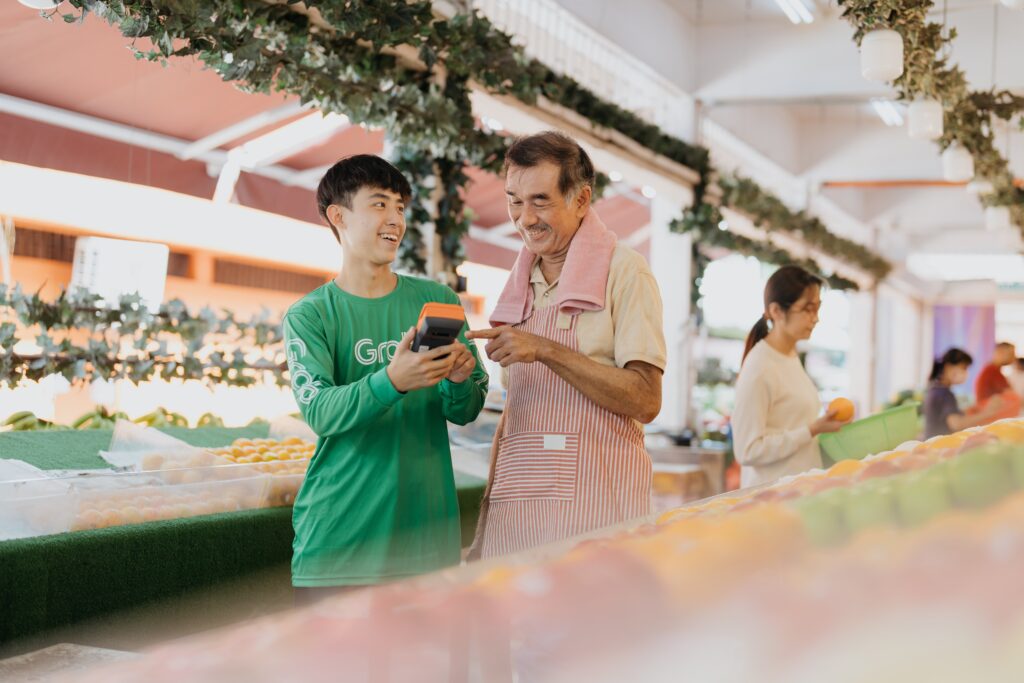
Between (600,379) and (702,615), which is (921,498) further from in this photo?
(600,379)

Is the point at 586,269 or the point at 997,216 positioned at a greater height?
the point at 997,216

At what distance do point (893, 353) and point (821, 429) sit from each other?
21.0m

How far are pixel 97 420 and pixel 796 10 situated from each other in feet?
22.2

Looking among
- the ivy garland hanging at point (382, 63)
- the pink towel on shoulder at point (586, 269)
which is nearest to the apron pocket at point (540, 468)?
the pink towel on shoulder at point (586, 269)

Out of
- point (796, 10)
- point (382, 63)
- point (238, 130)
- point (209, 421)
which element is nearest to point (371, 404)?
point (209, 421)

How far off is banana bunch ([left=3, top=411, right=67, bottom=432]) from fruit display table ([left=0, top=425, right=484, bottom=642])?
264mm

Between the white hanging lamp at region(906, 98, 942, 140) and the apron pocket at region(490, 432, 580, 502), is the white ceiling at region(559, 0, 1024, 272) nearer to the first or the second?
the white hanging lamp at region(906, 98, 942, 140)

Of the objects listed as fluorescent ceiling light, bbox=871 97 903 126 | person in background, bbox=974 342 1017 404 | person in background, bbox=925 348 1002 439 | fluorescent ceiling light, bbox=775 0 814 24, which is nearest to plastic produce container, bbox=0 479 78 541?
person in background, bbox=925 348 1002 439

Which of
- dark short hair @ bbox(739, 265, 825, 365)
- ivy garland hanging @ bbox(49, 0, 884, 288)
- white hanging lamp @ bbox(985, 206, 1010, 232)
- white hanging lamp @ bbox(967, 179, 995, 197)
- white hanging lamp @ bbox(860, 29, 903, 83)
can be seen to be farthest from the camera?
white hanging lamp @ bbox(985, 206, 1010, 232)

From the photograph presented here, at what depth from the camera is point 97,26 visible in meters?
3.96

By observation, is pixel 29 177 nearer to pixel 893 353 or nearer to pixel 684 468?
pixel 684 468

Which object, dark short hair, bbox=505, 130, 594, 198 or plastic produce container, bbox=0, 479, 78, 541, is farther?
plastic produce container, bbox=0, 479, 78, 541

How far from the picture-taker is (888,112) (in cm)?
1168

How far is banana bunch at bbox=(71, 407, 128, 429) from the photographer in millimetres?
4102
